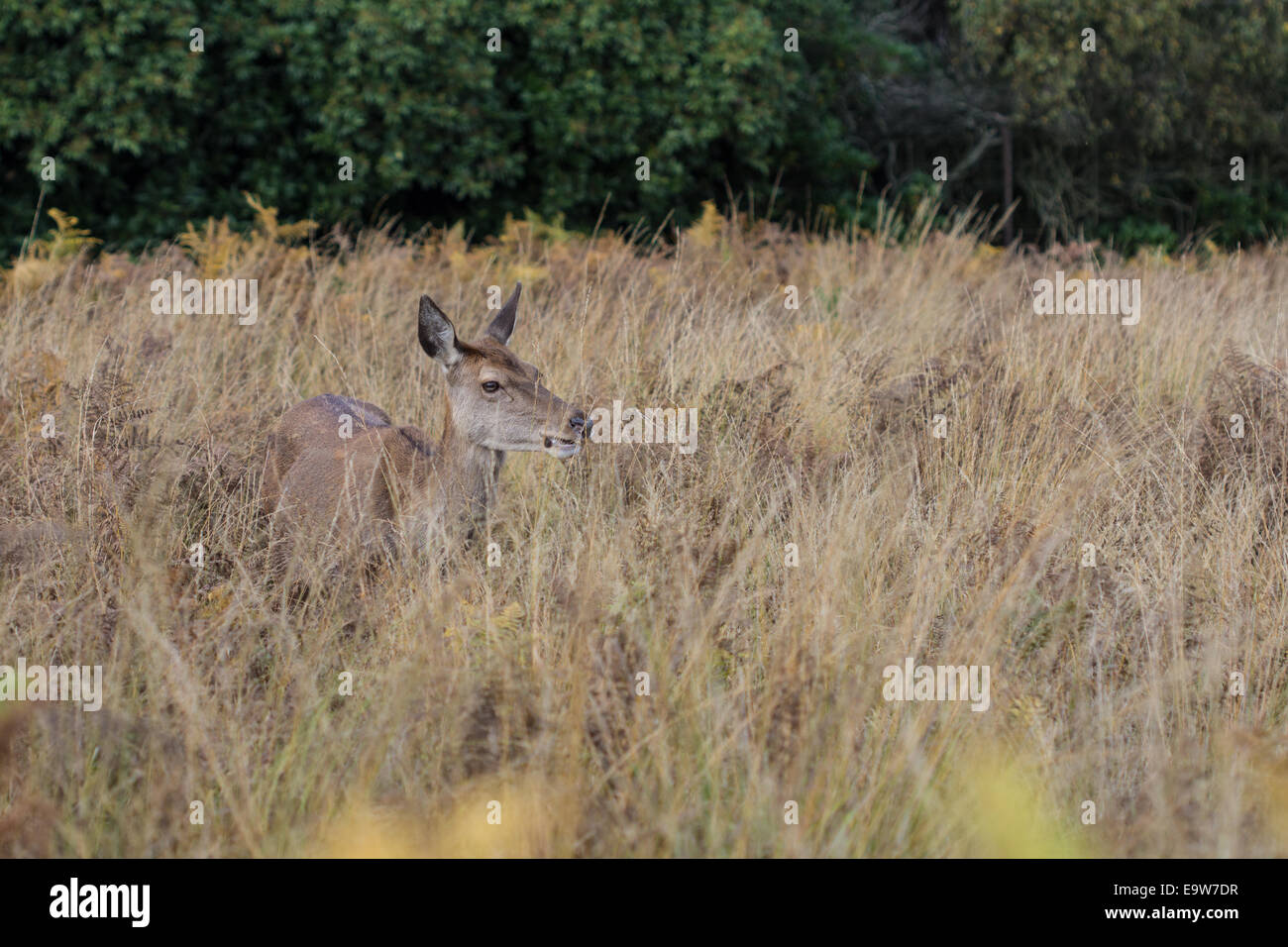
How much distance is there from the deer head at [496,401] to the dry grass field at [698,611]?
328 millimetres

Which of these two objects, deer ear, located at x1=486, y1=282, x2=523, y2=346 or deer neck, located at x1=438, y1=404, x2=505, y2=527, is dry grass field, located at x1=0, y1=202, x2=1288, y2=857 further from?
deer ear, located at x1=486, y1=282, x2=523, y2=346

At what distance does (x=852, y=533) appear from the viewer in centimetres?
418

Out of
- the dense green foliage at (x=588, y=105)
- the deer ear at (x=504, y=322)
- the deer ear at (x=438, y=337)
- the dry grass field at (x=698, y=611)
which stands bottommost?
the dry grass field at (x=698, y=611)

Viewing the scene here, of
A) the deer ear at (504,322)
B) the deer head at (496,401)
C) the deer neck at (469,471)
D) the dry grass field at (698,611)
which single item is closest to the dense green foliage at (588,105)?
the dry grass field at (698,611)

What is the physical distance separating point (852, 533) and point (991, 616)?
1.81 ft

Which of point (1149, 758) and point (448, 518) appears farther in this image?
point (448, 518)

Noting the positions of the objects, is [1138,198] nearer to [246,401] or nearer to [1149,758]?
Result: [246,401]

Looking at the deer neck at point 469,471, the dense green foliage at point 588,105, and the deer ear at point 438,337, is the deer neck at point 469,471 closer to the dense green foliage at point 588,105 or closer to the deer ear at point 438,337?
the deer ear at point 438,337

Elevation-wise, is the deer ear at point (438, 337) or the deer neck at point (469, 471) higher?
the deer ear at point (438, 337)

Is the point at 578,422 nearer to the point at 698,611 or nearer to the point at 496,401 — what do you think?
the point at 496,401

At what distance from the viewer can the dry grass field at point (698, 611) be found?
119 inches

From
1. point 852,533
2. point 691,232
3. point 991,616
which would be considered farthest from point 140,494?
point 691,232

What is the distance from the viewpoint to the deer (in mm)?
4754

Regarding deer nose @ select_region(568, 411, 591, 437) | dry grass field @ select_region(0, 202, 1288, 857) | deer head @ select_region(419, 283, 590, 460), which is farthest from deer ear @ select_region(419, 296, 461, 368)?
dry grass field @ select_region(0, 202, 1288, 857)
